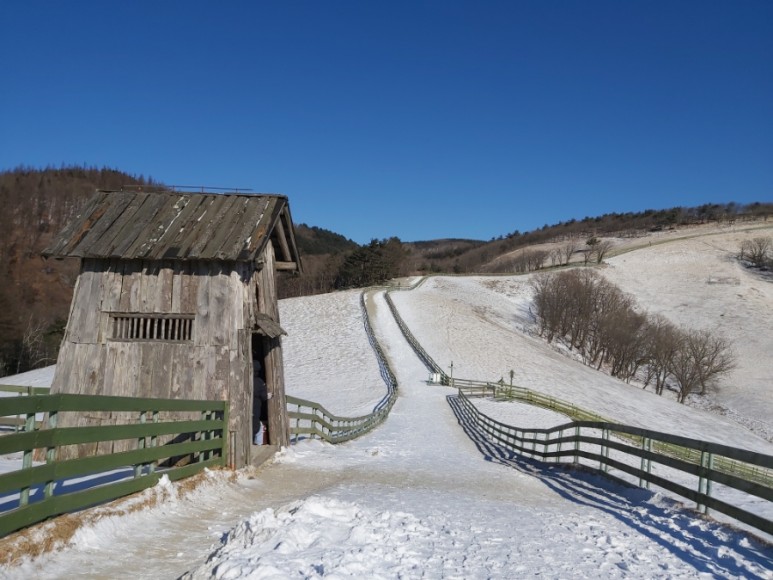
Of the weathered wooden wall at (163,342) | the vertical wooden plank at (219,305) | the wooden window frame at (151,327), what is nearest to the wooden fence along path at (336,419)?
the weathered wooden wall at (163,342)

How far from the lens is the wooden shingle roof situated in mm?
10672

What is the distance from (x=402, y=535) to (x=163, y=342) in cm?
650

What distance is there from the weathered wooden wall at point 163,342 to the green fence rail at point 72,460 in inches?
69.5

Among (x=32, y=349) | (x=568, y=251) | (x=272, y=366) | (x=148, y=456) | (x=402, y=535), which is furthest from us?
(x=568, y=251)

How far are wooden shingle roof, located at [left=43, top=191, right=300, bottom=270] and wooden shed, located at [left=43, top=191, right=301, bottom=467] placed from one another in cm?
3

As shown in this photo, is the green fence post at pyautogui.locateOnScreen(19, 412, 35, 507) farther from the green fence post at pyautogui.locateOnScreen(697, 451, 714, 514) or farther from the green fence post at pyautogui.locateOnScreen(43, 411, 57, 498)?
the green fence post at pyautogui.locateOnScreen(697, 451, 714, 514)

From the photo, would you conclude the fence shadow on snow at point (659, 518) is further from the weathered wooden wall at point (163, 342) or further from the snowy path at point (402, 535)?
the weathered wooden wall at point (163, 342)

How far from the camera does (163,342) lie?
34.5ft

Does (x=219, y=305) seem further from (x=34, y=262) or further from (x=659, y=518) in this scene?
(x=34, y=262)

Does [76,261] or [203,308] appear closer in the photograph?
[203,308]

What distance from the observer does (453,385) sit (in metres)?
42.7

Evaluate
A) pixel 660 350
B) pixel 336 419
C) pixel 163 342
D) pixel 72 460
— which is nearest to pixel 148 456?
pixel 72 460

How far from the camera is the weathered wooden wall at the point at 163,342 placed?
33.8ft

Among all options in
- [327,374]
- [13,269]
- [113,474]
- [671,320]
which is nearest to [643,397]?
[327,374]
